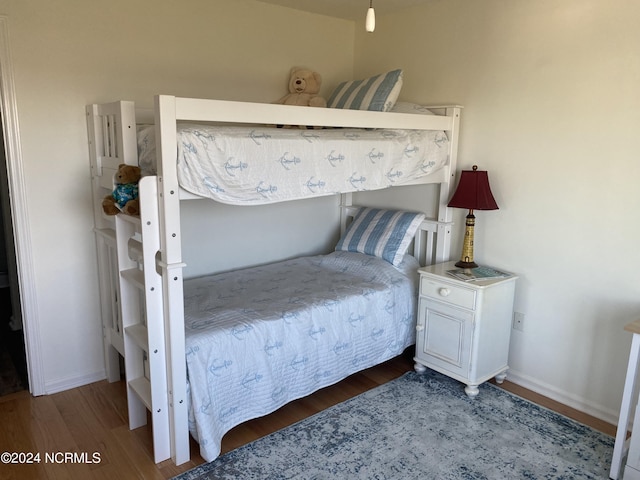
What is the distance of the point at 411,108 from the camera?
3004 mm

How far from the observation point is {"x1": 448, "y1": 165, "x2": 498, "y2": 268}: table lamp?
2.69 metres

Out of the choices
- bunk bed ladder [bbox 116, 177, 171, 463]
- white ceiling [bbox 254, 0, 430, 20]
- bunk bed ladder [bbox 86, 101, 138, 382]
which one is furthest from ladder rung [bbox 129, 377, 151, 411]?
white ceiling [bbox 254, 0, 430, 20]

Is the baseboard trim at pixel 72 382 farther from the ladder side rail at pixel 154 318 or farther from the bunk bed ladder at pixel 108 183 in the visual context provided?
the ladder side rail at pixel 154 318

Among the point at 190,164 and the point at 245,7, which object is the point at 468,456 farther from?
the point at 245,7

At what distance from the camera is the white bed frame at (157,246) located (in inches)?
74.8

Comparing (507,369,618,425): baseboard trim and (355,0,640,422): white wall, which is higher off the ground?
(355,0,640,422): white wall

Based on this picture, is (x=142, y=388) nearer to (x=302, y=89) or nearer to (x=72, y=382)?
(x=72, y=382)

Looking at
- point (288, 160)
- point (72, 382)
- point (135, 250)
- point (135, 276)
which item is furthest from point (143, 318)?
point (288, 160)

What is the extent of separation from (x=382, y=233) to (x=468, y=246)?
1.87 ft

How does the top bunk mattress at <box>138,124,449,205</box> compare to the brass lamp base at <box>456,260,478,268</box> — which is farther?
the brass lamp base at <box>456,260,478,268</box>

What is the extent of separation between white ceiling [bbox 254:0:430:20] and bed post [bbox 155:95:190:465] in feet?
5.50

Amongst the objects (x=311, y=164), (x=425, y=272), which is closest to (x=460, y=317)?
(x=425, y=272)

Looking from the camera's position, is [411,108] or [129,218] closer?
[129,218]

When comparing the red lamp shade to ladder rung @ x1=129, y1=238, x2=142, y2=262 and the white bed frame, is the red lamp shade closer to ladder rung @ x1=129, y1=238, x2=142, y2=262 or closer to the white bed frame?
the white bed frame
